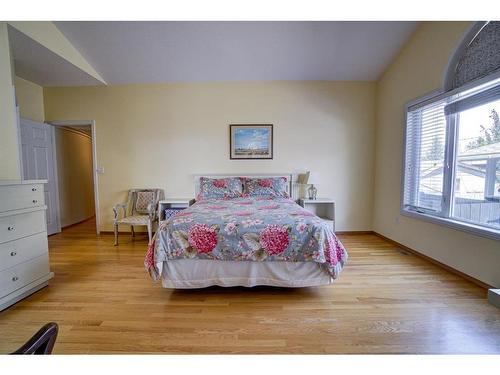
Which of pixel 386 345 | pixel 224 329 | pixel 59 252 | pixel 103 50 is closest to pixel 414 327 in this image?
pixel 386 345

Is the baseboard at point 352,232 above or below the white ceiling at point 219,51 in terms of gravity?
below

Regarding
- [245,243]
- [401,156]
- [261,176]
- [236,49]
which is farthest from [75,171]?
[401,156]

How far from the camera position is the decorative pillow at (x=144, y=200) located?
3695 mm

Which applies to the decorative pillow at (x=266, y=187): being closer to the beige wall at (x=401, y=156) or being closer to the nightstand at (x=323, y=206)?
the nightstand at (x=323, y=206)

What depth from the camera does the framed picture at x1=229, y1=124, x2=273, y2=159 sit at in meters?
3.74

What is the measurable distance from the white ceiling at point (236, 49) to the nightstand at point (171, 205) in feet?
6.55

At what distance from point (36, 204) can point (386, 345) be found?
2960mm

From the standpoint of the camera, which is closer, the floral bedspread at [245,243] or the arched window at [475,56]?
the floral bedspread at [245,243]

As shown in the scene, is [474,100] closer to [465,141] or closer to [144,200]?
[465,141]

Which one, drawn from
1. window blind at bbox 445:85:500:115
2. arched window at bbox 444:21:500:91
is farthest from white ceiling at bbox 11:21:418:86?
window blind at bbox 445:85:500:115

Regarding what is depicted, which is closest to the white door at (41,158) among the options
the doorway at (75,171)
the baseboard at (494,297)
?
the doorway at (75,171)

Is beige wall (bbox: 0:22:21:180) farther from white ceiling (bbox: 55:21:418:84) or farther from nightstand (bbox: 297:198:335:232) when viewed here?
nightstand (bbox: 297:198:335:232)
